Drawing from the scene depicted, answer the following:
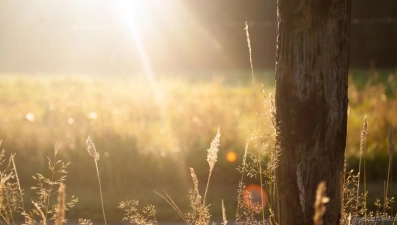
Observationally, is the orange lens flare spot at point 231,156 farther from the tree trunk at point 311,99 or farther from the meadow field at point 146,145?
the tree trunk at point 311,99

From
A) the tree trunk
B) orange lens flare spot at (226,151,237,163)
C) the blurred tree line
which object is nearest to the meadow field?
orange lens flare spot at (226,151,237,163)

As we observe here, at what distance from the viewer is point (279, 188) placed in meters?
3.69

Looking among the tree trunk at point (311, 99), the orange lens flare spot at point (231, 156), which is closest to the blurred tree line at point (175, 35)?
the orange lens flare spot at point (231, 156)

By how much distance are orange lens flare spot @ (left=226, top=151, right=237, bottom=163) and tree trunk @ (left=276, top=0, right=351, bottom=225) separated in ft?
15.9

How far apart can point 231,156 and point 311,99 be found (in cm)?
509

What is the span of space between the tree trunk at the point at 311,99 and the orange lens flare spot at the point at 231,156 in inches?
190

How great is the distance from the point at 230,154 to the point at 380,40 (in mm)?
15638

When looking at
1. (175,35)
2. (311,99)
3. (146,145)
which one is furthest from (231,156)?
(175,35)

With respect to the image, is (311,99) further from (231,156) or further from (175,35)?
(175,35)

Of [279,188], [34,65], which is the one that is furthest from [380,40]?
[279,188]

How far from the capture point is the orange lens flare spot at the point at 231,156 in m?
8.52

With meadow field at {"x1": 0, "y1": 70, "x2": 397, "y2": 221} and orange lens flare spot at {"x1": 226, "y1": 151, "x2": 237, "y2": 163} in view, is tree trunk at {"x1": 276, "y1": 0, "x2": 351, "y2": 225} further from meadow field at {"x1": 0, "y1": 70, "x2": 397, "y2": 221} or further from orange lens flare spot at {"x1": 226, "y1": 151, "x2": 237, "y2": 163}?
orange lens flare spot at {"x1": 226, "y1": 151, "x2": 237, "y2": 163}

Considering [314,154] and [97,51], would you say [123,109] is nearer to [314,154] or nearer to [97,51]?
[314,154]

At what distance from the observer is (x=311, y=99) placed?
3.55 metres
